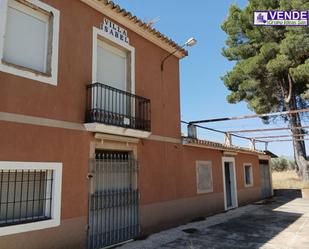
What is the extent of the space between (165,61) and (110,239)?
6380 millimetres

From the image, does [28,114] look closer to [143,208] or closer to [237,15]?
[143,208]

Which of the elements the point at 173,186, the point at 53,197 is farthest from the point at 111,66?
the point at 173,186

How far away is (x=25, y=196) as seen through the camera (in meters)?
6.10

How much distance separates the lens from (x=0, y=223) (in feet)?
18.3

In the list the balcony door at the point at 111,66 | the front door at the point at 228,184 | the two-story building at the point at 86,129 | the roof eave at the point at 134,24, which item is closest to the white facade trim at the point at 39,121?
the two-story building at the point at 86,129

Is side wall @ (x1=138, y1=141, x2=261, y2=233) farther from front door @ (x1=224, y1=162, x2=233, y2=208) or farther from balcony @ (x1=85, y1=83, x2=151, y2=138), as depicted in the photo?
front door @ (x1=224, y1=162, x2=233, y2=208)

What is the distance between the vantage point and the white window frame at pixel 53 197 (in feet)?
18.3

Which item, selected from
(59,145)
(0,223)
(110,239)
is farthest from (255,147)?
(0,223)

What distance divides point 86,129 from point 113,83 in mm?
1969

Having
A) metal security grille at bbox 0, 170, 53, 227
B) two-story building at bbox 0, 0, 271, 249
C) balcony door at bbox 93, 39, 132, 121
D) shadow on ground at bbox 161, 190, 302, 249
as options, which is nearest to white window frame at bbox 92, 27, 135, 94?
two-story building at bbox 0, 0, 271, 249

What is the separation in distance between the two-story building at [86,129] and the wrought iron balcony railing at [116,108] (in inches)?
1.2

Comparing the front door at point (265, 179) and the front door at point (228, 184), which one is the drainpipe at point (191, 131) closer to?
the front door at point (228, 184)

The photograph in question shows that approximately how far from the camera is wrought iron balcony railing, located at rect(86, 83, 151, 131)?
24.7ft

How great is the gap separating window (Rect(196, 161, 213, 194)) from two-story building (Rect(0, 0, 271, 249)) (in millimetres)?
596
